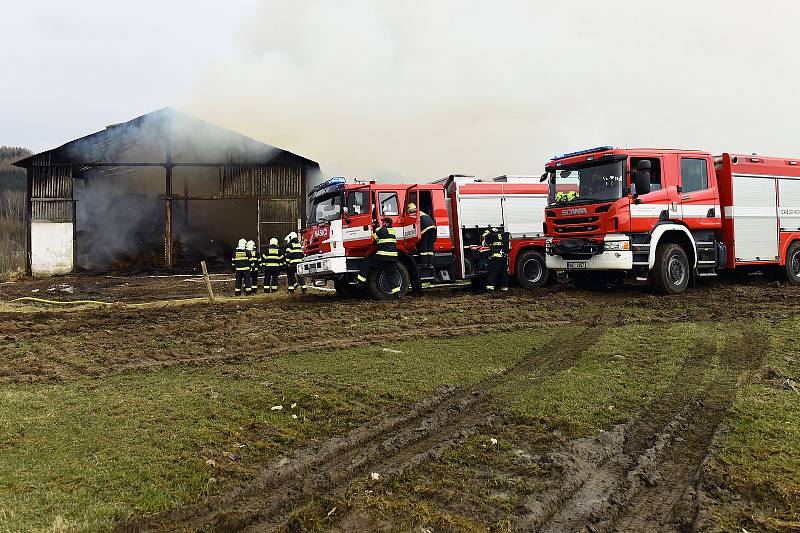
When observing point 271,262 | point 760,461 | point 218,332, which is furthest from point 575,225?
point 760,461

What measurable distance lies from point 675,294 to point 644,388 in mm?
6947

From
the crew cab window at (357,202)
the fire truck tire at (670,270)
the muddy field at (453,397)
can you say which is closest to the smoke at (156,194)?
the muddy field at (453,397)

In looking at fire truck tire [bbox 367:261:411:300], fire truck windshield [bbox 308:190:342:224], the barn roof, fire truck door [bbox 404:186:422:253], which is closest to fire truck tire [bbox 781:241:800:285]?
fire truck door [bbox 404:186:422:253]

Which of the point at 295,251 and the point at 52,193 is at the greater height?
the point at 52,193

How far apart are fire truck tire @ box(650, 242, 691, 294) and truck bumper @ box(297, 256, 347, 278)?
234 inches

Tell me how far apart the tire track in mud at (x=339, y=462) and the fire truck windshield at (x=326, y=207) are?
7.33 metres

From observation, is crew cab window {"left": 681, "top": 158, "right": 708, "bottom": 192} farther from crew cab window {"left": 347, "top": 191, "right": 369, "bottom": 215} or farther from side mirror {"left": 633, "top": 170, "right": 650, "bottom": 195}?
crew cab window {"left": 347, "top": 191, "right": 369, "bottom": 215}

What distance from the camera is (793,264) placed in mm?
14008

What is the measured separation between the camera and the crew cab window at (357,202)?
1278 cm

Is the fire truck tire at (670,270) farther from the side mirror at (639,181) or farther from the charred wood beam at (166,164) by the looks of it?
the charred wood beam at (166,164)

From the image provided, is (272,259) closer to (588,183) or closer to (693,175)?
(588,183)

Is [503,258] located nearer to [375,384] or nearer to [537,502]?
[375,384]

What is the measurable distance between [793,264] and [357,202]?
962 centimetres

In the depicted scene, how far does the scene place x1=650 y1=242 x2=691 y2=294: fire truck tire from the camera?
11977 mm
